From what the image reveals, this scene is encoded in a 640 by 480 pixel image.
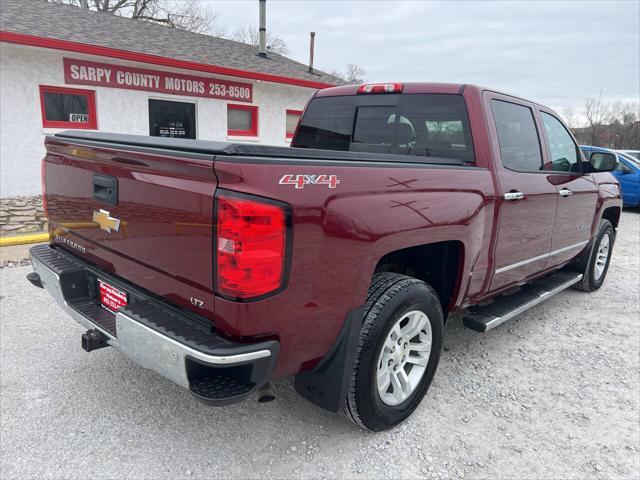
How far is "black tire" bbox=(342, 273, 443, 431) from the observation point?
7.91 ft

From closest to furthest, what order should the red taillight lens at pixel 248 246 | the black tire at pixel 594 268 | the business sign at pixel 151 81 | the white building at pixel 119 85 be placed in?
the red taillight lens at pixel 248 246, the black tire at pixel 594 268, the white building at pixel 119 85, the business sign at pixel 151 81

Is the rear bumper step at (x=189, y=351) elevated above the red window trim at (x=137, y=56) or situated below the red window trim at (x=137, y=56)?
below

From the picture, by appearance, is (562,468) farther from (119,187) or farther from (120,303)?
(119,187)

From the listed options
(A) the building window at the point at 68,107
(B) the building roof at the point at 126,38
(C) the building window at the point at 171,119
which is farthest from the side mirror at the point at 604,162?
(A) the building window at the point at 68,107

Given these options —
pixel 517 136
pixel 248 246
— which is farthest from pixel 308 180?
pixel 517 136

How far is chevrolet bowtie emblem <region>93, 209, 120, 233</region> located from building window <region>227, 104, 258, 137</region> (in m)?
8.88

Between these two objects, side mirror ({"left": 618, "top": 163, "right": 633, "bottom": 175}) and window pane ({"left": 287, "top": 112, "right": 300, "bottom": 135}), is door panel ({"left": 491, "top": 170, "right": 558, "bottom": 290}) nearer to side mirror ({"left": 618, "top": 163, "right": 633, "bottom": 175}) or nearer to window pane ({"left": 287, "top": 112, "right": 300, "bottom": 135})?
window pane ({"left": 287, "top": 112, "right": 300, "bottom": 135})

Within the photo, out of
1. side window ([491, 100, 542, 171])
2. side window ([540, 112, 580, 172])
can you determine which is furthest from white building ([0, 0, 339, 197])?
side window ([540, 112, 580, 172])

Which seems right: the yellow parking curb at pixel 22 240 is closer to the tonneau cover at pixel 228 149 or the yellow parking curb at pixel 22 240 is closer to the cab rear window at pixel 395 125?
the tonneau cover at pixel 228 149

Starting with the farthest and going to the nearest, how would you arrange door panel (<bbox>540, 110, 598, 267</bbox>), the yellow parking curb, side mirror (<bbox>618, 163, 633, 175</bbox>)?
side mirror (<bbox>618, 163, 633, 175</bbox>), the yellow parking curb, door panel (<bbox>540, 110, 598, 267</bbox>)

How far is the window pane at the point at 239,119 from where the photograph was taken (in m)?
11.1

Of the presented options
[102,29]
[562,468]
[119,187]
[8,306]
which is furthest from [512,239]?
[102,29]

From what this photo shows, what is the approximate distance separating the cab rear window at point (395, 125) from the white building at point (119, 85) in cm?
593

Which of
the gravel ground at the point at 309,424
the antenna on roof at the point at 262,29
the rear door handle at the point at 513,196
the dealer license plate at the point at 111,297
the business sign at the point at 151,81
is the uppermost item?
the antenna on roof at the point at 262,29
